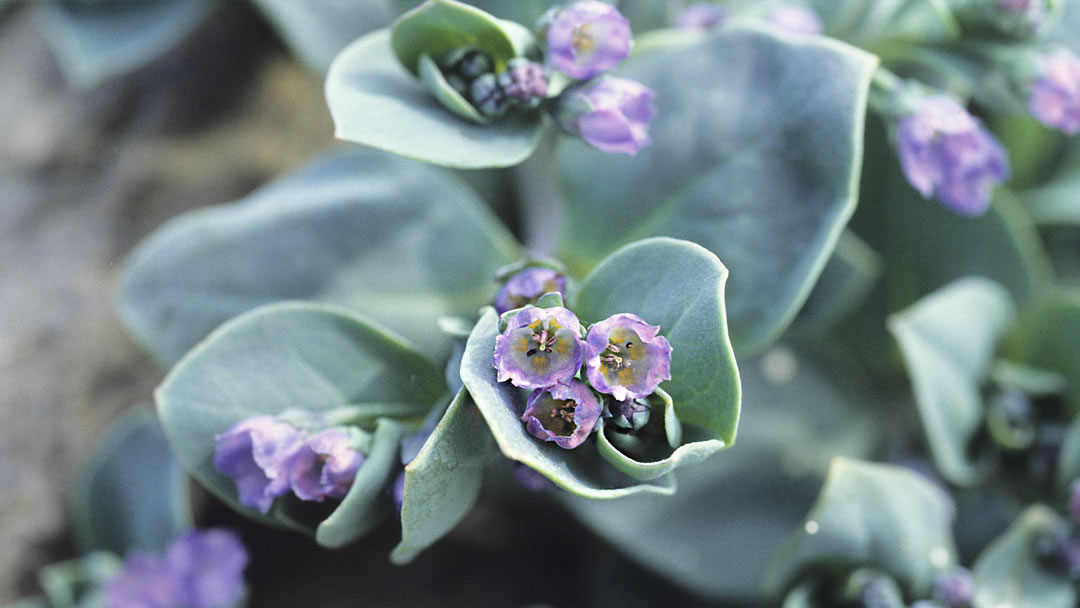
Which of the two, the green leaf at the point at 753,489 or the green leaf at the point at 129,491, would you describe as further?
the green leaf at the point at 129,491

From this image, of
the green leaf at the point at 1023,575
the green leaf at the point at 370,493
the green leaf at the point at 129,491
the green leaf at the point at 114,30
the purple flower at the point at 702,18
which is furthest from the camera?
the green leaf at the point at 114,30

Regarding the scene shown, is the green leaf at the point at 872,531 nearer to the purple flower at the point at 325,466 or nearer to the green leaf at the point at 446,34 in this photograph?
the purple flower at the point at 325,466

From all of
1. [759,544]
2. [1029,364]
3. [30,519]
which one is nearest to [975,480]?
[1029,364]

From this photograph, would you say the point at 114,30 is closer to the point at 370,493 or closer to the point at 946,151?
the point at 370,493

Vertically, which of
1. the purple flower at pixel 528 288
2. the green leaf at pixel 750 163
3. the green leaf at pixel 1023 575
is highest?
the purple flower at pixel 528 288

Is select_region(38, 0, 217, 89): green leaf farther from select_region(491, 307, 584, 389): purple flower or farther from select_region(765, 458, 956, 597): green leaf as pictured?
select_region(765, 458, 956, 597): green leaf

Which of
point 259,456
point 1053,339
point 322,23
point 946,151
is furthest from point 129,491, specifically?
point 1053,339

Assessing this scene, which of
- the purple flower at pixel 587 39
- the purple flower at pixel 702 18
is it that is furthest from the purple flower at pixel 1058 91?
the purple flower at pixel 587 39
